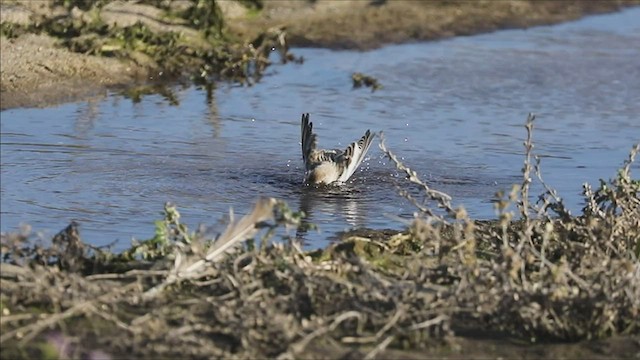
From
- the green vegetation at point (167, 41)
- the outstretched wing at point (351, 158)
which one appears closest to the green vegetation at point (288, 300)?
the outstretched wing at point (351, 158)

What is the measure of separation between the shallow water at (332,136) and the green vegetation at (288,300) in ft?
3.07

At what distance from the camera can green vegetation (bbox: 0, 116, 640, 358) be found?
188 inches

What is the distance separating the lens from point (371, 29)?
13.8m

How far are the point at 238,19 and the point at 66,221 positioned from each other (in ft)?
22.0

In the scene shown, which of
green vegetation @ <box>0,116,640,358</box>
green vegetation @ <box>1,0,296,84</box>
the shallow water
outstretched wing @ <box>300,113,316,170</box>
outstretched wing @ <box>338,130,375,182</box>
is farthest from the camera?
green vegetation @ <box>1,0,296,84</box>

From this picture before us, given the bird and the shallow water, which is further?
the bird

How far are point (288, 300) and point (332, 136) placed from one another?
486 centimetres

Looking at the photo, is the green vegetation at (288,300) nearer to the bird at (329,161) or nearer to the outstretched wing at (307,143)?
the bird at (329,161)

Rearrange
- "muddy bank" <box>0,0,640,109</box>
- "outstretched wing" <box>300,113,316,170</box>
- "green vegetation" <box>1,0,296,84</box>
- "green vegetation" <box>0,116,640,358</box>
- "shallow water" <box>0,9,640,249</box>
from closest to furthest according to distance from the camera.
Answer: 1. "green vegetation" <box>0,116,640,358</box>
2. "shallow water" <box>0,9,640,249</box>
3. "outstretched wing" <box>300,113,316,170</box>
4. "muddy bank" <box>0,0,640,109</box>
5. "green vegetation" <box>1,0,296,84</box>

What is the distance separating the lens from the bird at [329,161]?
27.3 ft

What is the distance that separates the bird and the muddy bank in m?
2.80

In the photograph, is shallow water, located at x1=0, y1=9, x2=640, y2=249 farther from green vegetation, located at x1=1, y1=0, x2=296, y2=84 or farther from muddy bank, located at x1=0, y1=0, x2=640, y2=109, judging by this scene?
muddy bank, located at x1=0, y1=0, x2=640, y2=109

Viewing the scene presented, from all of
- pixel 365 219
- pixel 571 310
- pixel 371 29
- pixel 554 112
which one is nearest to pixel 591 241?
pixel 571 310

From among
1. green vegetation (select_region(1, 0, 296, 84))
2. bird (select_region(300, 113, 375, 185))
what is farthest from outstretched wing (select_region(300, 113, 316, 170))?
green vegetation (select_region(1, 0, 296, 84))
